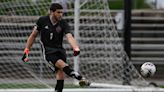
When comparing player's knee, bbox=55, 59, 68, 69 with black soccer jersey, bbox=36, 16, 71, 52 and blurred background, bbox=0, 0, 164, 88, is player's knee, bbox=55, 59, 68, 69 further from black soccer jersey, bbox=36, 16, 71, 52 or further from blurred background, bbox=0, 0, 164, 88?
blurred background, bbox=0, 0, 164, 88

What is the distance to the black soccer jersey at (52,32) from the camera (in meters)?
9.38

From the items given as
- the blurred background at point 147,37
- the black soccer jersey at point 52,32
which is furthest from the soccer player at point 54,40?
the blurred background at point 147,37

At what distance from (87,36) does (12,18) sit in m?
2.02

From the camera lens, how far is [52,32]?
9.38m

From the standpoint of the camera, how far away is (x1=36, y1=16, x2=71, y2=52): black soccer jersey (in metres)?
9.38

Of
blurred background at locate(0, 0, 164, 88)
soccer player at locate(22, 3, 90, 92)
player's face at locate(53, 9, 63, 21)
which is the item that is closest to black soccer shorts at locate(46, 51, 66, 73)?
soccer player at locate(22, 3, 90, 92)

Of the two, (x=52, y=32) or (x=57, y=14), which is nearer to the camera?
(x=57, y=14)

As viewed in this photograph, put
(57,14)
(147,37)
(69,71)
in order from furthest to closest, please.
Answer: (147,37) → (57,14) → (69,71)

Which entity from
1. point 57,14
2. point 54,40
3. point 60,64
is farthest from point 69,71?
point 57,14

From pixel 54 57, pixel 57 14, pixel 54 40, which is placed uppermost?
pixel 57 14

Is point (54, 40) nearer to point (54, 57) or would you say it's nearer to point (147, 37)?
point (54, 57)

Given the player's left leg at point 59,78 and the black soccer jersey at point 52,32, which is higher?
the black soccer jersey at point 52,32

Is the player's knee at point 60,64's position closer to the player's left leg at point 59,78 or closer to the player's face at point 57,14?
the player's left leg at point 59,78

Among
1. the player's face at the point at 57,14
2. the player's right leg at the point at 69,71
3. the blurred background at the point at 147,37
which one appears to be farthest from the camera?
the blurred background at the point at 147,37
